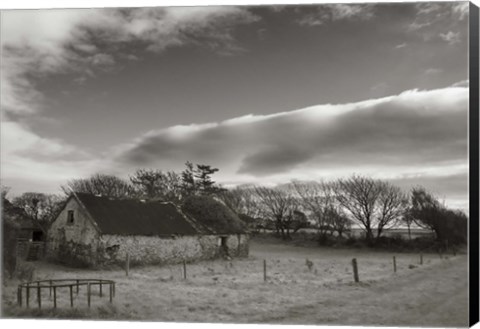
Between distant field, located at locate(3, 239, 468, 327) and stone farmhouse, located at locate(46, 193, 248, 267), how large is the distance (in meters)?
4.14

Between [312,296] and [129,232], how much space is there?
9.33 m

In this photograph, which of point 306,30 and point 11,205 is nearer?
point 306,30

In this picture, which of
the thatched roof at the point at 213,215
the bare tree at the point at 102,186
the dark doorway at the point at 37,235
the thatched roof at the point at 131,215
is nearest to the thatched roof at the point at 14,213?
the dark doorway at the point at 37,235

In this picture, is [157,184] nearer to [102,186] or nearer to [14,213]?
[102,186]

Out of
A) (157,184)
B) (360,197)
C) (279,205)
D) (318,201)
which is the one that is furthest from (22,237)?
(360,197)

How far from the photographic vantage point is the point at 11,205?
524 inches

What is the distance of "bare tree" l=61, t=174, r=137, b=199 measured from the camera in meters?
14.2

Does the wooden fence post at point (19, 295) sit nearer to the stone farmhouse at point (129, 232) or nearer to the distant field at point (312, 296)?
the distant field at point (312, 296)

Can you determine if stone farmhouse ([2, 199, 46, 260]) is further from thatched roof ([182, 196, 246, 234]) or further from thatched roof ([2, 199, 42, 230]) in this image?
thatched roof ([182, 196, 246, 234])

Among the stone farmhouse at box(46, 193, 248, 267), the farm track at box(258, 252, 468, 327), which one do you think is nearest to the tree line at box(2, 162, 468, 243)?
the farm track at box(258, 252, 468, 327)

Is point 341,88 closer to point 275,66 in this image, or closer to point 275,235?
point 275,66

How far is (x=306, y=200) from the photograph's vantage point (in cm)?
1333

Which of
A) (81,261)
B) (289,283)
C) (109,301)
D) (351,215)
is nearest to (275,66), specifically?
(351,215)

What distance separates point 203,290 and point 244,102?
4.59m
